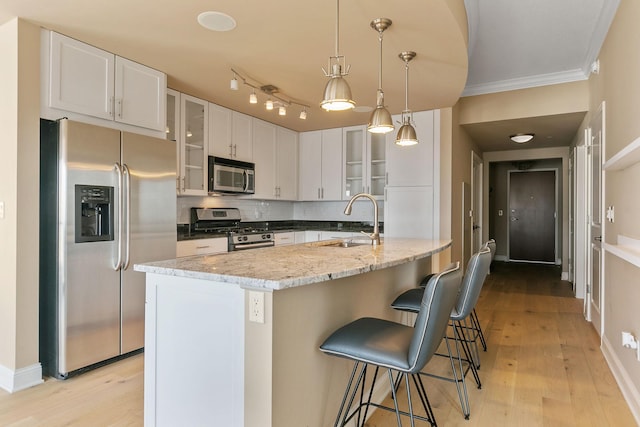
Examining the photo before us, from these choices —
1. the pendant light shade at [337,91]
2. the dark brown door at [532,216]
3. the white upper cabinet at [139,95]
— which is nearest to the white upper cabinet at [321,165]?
the white upper cabinet at [139,95]

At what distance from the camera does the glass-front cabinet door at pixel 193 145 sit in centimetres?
391

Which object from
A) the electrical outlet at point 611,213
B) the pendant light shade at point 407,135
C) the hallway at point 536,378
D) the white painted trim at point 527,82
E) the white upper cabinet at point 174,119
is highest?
the white painted trim at point 527,82

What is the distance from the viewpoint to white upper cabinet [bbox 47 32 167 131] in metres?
2.64

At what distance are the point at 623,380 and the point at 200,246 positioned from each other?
11.3 ft

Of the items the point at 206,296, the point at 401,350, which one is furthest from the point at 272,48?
the point at 401,350

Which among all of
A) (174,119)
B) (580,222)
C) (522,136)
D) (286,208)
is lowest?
Answer: (580,222)

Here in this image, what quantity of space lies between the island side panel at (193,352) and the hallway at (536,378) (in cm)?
91

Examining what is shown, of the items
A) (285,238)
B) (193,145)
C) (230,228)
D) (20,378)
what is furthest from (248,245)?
(20,378)

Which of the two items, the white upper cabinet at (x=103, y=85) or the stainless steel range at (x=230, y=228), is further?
the stainless steel range at (x=230, y=228)

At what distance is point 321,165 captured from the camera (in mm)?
5711

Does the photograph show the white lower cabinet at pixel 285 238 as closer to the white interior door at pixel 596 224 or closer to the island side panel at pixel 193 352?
the island side panel at pixel 193 352

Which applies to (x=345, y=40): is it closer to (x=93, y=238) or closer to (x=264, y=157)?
(x=93, y=238)

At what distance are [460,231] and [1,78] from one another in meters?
4.84

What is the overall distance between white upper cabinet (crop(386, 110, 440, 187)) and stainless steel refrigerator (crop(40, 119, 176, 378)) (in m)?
2.87
